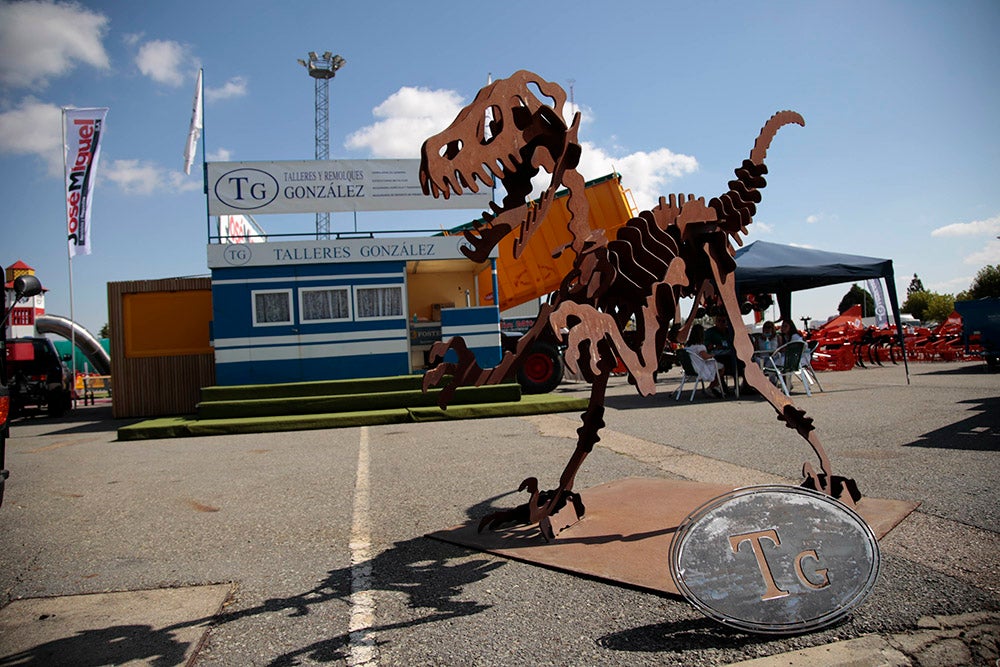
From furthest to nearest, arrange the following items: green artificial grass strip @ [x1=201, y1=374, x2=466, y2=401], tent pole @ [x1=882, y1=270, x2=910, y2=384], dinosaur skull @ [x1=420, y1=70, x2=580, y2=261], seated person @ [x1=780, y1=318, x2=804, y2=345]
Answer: seated person @ [x1=780, y1=318, x2=804, y2=345] < tent pole @ [x1=882, y1=270, x2=910, y2=384] < green artificial grass strip @ [x1=201, y1=374, x2=466, y2=401] < dinosaur skull @ [x1=420, y1=70, x2=580, y2=261]

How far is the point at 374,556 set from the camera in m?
3.93

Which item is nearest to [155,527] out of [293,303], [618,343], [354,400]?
[618,343]

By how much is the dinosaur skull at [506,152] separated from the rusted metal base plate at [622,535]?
71.0 inches

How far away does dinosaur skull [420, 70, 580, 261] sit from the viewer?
3320 millimetres

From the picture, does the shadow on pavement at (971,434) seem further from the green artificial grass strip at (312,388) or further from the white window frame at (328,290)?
the white window frame at (328,290)

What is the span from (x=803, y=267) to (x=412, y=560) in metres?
11.3

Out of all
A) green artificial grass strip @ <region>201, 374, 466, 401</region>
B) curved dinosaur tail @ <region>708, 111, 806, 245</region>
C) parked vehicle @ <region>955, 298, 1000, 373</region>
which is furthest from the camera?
parked vehicle @ <region>955, 298, 1000, 373</region>

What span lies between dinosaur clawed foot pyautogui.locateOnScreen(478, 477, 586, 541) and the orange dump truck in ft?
29.5

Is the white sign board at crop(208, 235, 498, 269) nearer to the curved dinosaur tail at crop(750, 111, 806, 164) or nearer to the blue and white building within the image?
the blue and white building

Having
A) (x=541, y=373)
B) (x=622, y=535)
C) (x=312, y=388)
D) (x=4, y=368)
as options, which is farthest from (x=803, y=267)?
(x=4, y=368)

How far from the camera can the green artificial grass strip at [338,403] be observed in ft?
38.2

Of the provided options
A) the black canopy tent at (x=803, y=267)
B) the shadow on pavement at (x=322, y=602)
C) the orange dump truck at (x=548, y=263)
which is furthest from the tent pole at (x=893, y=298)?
the shadow on pavement at (x=322, y=602)

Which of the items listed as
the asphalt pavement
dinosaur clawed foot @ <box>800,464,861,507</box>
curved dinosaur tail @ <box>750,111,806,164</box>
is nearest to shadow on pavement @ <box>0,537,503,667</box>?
the asphalt pavement

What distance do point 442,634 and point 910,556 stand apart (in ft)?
8.43
